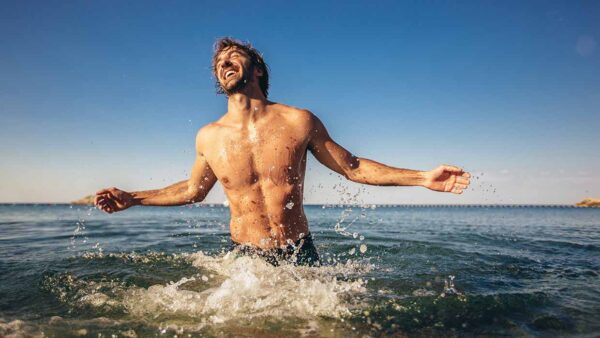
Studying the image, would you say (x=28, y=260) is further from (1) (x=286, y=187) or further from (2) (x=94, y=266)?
(1) (x=286, y=187)

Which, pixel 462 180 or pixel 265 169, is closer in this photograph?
pixel 462 180

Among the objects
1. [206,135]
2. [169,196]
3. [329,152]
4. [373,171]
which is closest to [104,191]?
[169,196]

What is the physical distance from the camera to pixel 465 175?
3172mm

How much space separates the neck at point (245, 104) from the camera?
11.4ft

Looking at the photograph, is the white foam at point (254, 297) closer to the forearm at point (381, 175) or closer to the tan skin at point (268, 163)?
the tan skin at point (268, 163)

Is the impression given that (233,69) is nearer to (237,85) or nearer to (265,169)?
(237,85)

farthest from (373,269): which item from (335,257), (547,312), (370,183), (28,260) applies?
(28,260)

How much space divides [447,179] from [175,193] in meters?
3.03

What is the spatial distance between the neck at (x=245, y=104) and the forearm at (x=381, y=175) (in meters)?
1.17

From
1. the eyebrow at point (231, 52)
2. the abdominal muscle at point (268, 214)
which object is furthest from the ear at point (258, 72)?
the abdominal muscle at point (268, 214)

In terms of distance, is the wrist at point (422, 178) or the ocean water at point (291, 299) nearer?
the ocean water at point (291, 299)

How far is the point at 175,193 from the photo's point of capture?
13.6 ft

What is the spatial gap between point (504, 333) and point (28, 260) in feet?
22.1

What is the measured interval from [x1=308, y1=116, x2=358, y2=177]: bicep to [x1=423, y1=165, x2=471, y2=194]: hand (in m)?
0.78
